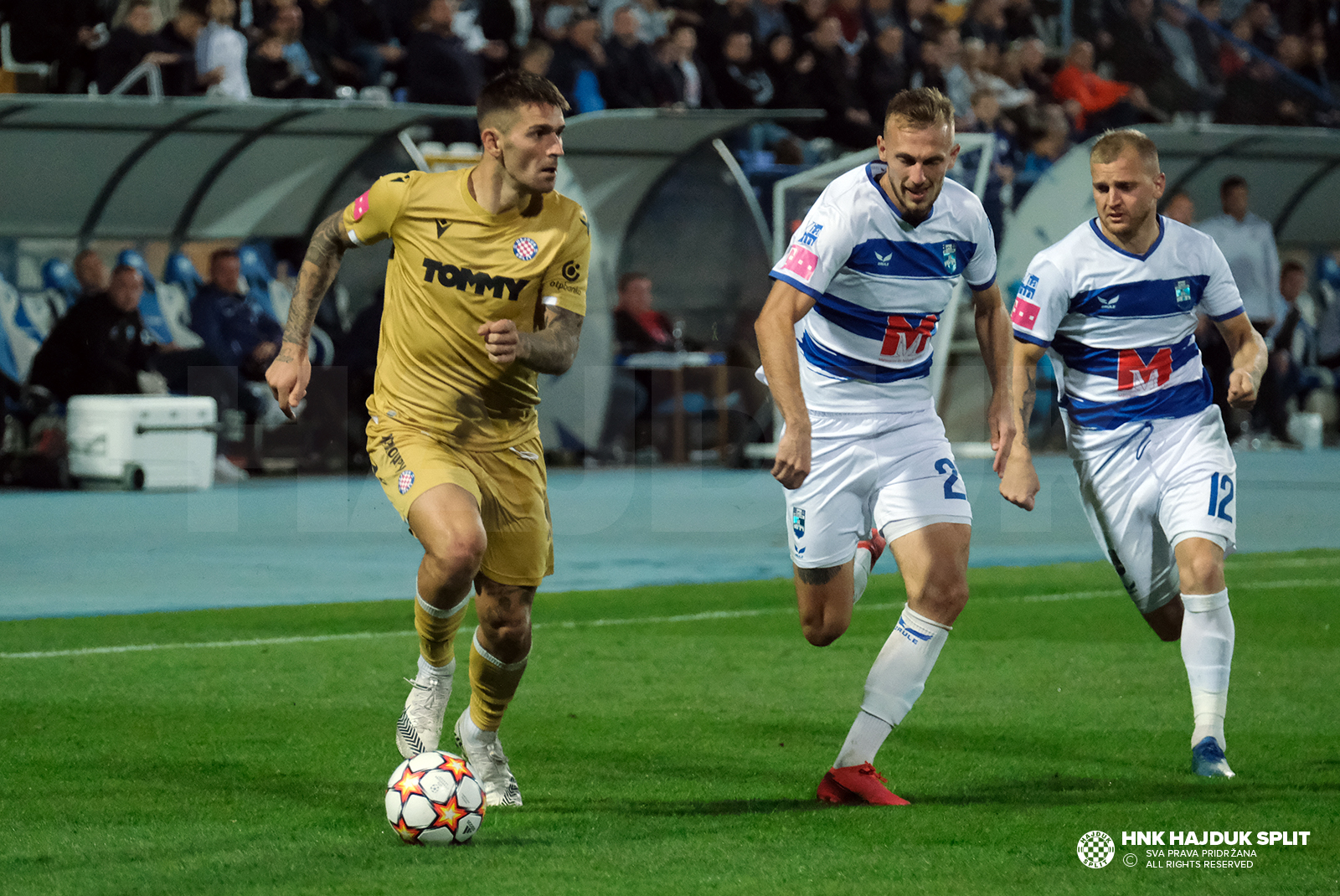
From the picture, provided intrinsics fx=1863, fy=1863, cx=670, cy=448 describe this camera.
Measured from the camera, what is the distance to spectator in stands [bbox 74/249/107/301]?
51.9 ft

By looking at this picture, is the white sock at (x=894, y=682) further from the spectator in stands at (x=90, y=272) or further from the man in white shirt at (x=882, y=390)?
the spectator in stands at (x=90, y=272)

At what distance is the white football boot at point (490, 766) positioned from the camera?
560 centimetres

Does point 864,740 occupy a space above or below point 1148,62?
below

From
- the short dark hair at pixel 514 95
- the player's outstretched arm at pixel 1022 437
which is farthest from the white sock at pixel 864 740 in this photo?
the short dark hair at pixel 514 95

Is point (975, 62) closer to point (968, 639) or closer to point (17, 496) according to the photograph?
point (17, 496)

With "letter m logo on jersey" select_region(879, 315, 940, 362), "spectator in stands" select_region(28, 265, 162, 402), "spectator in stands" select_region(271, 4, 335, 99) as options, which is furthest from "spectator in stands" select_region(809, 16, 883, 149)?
"letter m logo on jersey" select_region(879, 315, 940, 362)

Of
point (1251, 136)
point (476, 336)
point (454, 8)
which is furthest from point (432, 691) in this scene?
point (1251, 136)

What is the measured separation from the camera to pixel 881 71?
2053 centimetres

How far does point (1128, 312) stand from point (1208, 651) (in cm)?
120

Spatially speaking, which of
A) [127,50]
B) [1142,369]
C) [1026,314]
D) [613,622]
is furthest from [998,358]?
[127,50]

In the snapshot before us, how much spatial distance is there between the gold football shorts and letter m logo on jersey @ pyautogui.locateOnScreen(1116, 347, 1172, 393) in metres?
2.15

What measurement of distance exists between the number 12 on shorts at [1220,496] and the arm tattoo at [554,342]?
7.35 feet

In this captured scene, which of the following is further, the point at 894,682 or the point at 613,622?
the point at 613,622

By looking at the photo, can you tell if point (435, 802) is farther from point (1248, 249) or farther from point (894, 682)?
point (1248, 249)
